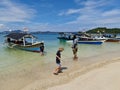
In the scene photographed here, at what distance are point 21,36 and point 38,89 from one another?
796 inches

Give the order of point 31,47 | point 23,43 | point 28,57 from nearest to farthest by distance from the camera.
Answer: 1. point 28,57
2. point 31,47
3. point 23,43

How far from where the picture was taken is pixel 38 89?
926cm

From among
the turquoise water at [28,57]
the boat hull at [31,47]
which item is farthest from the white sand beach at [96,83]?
the boat hull at [31,47]

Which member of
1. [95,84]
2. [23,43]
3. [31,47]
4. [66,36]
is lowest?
[95,84]

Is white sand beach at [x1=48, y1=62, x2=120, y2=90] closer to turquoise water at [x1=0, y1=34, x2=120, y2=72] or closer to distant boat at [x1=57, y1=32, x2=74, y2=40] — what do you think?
turquoise water at [x1=0, y1=34, x2=120, y2=72]

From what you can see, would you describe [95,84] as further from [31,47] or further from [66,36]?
[66,36]

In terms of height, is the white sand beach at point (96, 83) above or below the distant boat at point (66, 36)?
below

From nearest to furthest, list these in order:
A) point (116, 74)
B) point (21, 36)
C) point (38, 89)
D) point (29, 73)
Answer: point (38, 89), point (116, 74), point (29, 73), point (21, 36)

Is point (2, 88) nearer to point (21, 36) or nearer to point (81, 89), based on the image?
point (81, 89)

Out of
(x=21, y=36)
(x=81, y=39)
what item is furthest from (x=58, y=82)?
(x=81, y=39)

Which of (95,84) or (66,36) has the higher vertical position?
(66,36)

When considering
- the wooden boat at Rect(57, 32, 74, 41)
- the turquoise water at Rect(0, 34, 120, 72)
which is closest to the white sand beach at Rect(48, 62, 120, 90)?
the turquoise water at Rect(0, 34, 120, 72)

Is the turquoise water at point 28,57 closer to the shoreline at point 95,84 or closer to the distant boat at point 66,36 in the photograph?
the shoreline at point 95,84

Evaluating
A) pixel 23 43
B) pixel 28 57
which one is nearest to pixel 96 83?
pixel 28 57
